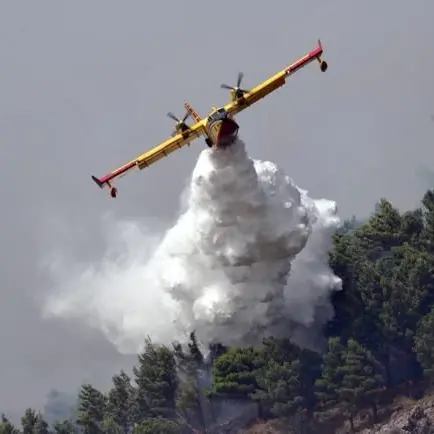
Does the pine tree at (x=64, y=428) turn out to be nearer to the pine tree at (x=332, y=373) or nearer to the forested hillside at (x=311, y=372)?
the forested hillside at (x=311, y=372)

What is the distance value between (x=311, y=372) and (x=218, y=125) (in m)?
22.2

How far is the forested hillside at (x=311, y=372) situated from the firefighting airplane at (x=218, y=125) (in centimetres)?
1575

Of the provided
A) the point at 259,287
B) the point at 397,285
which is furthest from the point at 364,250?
the point at 259,287

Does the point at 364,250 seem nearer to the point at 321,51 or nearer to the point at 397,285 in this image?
the point at 397,285

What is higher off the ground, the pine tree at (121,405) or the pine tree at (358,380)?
the pine tree at (121,405)

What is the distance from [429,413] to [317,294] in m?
13.4

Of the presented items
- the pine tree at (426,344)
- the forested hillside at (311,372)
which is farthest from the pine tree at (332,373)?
the pine tree at (426,344)

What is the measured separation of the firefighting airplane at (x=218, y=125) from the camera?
11681 cm

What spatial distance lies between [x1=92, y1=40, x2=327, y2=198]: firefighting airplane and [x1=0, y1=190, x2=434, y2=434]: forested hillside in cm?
1575

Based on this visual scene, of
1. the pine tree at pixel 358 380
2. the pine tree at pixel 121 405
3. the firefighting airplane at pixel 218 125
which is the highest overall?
the firefighting airplane at pixel 218 125

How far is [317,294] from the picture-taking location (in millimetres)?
131250

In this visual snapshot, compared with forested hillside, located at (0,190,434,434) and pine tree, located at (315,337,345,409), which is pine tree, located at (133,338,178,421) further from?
pine tree, located at (315,337,345,409)

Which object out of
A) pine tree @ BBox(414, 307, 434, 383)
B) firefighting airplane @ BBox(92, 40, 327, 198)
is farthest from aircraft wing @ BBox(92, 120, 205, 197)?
pine tree @ BBox(414, 307, 434, 383)

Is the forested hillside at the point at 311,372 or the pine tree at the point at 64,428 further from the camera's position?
the pine tree at the point at 64,428
